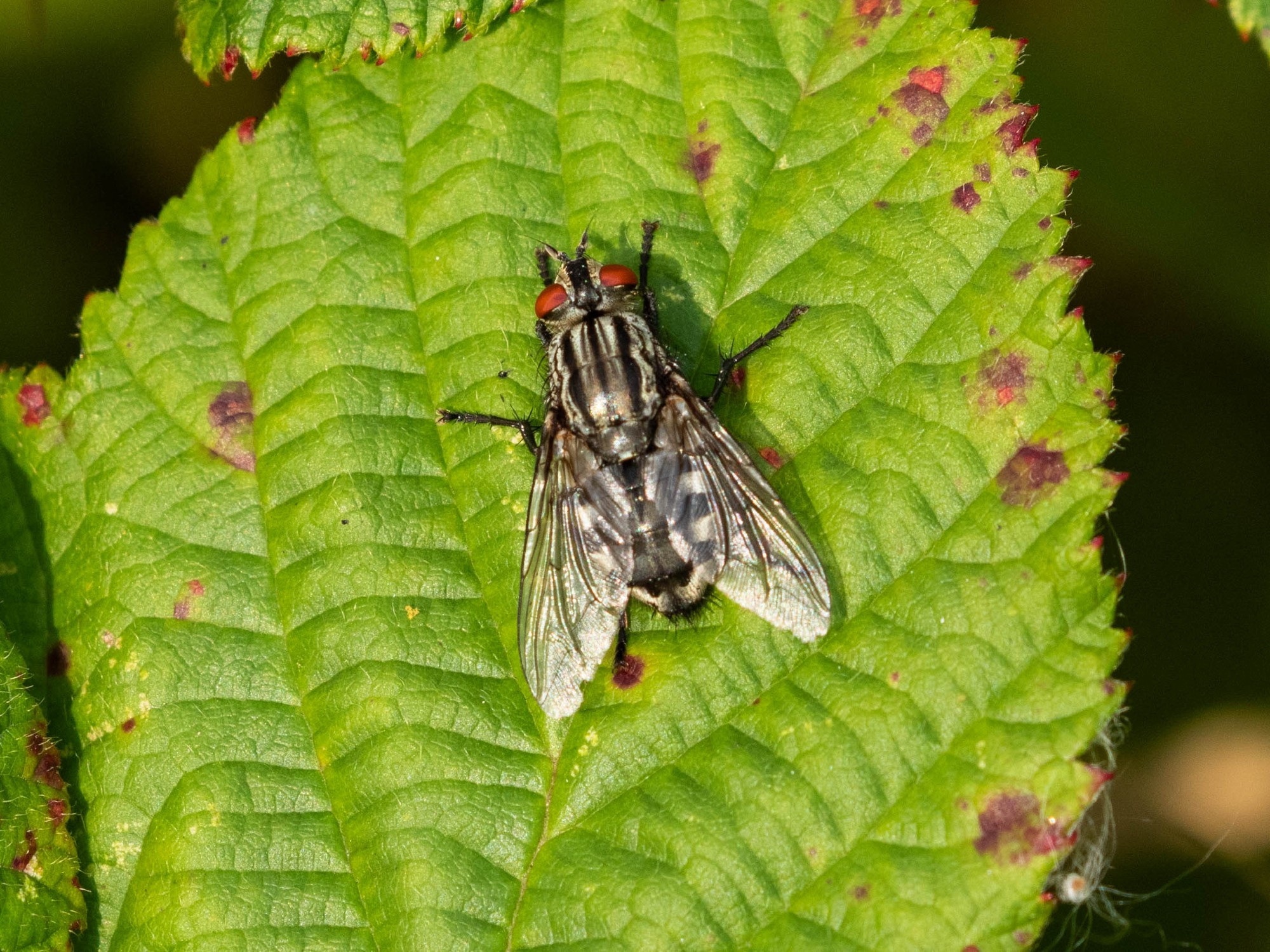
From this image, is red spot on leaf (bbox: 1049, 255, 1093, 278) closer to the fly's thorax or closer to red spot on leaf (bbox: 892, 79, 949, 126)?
red spot on leaf (bbox: 892, 79, 949, 126)

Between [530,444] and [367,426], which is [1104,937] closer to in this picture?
[530,444]

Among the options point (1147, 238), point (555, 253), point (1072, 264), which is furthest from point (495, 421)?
point (1147, 238)

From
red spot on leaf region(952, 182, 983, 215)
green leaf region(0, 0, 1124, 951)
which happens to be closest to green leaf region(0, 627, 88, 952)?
green leaf region(0, 0, 1124, 951)

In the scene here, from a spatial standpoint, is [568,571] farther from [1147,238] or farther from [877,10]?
[1147,238]

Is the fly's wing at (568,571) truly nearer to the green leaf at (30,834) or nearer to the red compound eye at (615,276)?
the red compound eye at (615,276)

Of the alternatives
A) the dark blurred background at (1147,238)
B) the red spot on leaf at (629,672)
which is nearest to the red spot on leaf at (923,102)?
the dark blurred background at (1147,238)

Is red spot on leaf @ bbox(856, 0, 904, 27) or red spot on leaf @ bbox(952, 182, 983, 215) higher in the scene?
red spot on leaf @ bbox(856, 0, 904, 27)
